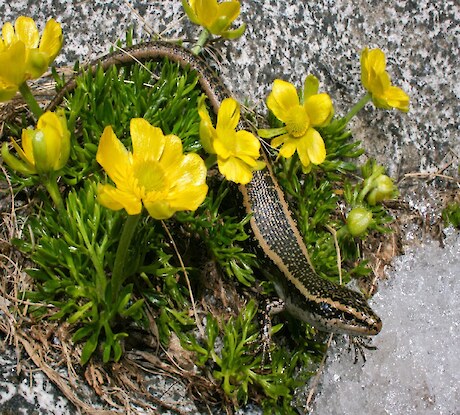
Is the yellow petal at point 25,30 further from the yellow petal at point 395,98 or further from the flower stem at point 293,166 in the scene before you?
the yellow petal at point 395,98

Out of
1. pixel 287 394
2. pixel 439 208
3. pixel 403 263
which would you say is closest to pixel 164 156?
pixel 287 394

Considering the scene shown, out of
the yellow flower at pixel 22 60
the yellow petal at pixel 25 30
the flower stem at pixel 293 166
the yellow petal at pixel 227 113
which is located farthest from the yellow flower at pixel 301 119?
the yellow petal at pixel 25 30

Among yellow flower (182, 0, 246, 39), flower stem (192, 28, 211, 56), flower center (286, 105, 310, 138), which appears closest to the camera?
flower center (286, 105, 310, 138)

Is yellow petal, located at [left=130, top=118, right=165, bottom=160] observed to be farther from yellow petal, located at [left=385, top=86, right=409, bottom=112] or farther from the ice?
the ice

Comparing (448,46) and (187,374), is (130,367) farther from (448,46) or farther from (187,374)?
(448,46)

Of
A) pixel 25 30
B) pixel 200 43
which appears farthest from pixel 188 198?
pixel 200 43

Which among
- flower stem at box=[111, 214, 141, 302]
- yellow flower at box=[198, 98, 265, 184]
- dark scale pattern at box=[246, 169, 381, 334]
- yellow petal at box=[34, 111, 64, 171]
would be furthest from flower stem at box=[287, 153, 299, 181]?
yellow petal at box=[34, 111, 64, 171]

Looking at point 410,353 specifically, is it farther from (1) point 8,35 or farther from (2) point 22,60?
(1) point 8,35

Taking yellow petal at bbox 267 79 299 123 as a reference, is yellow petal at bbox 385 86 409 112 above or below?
above
